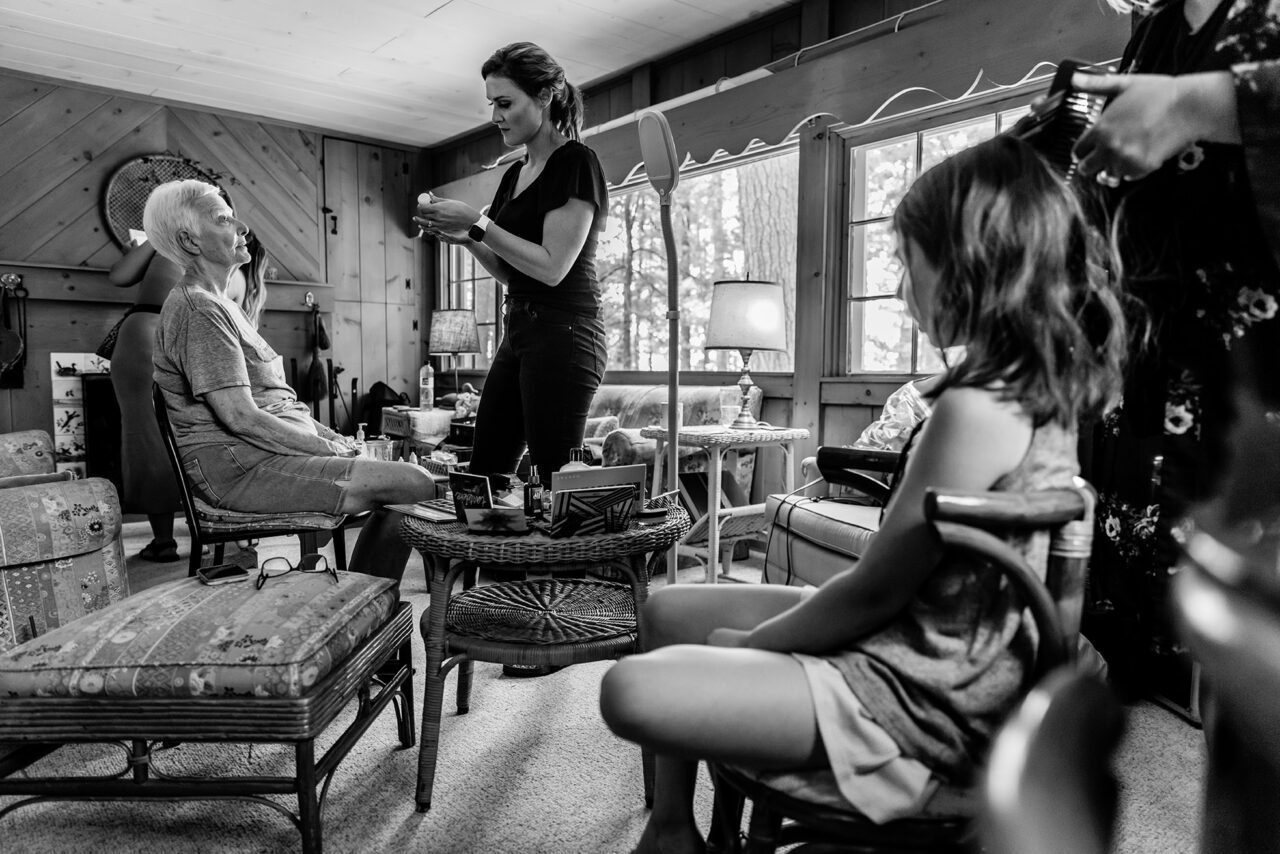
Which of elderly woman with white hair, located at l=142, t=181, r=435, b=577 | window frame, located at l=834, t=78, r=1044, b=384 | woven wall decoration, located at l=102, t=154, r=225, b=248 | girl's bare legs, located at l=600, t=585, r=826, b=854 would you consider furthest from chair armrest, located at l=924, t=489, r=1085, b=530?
woven wall decoration, located at l=102, t=154, r=225, b=248

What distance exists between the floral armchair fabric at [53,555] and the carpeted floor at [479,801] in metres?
0.30

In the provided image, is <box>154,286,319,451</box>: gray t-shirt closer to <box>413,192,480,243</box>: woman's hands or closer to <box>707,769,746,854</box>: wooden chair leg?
<box>413,192,480,243</box>: woman's hands

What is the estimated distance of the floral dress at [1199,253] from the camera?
0.86 metres

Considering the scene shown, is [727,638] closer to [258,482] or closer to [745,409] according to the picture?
[258,482]

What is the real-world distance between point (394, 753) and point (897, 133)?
2972mm

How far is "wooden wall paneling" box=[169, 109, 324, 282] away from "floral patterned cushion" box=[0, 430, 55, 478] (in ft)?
10.6

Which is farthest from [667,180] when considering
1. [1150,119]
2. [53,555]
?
[53,555]

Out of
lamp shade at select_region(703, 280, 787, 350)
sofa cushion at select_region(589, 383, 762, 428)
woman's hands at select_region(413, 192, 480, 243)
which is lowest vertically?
sofa cushion at select_region(589, 383, 762, 428)

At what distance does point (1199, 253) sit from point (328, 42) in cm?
448

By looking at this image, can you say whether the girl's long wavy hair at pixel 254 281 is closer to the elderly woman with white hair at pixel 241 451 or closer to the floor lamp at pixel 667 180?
the elderly woman with white hair at pixel 241 451

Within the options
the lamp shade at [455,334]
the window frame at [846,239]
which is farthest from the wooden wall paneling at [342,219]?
the window frame at [846,239]

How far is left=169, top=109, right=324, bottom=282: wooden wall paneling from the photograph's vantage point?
17.7 ft

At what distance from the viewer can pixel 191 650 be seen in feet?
4.00

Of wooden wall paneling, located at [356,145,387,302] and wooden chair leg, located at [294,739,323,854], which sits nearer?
wooden chair leg, located at [294,739,323,854]
